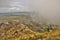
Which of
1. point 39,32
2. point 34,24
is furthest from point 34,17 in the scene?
point 39,32

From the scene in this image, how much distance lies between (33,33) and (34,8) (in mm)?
347

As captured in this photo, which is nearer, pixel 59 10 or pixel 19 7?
pixel 59 10

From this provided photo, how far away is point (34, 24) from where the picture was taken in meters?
1.29

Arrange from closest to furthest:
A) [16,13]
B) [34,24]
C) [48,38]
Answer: [48,38] → [34,24] → [16,13]

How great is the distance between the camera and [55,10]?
138 centimetres

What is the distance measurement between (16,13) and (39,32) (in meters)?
0.37

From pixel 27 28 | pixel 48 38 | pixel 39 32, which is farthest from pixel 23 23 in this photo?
pixel 48 38

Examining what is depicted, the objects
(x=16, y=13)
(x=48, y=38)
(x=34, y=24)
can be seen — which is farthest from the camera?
(x=16, y=13)

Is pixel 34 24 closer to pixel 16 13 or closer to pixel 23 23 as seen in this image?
pixel 23 23

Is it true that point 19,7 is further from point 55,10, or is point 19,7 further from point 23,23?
point 55,10

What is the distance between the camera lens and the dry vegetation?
1.17 metres

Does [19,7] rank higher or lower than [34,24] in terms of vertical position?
higher

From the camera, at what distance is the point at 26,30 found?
1229mm

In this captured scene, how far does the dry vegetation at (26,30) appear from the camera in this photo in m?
1.17
